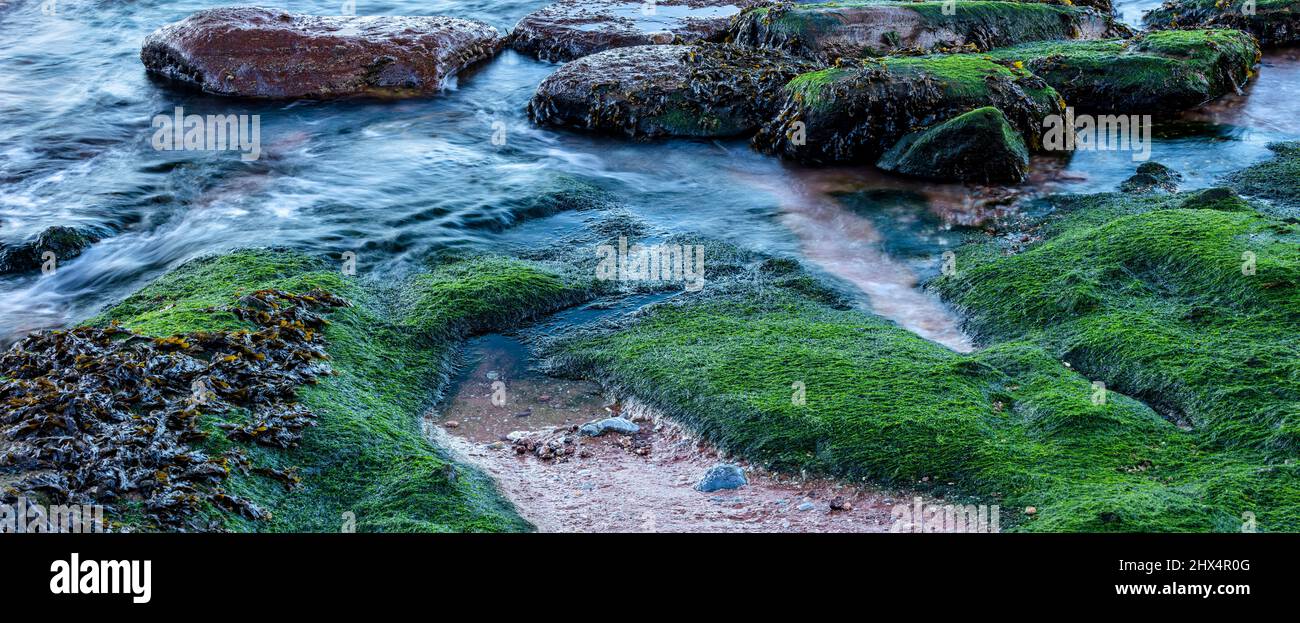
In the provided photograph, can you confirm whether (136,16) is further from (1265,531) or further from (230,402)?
(1265,531)

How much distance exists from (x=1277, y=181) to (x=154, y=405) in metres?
11.4

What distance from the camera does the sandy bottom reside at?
6.66 m

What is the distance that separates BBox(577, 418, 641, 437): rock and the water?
2881 millimetres

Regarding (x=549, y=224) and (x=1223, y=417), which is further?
(x=549, y=224)

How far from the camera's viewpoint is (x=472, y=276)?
1012cm

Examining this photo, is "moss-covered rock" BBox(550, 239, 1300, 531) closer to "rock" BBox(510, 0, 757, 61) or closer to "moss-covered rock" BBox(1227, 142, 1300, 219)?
"moss-covered rock" BBox(1227, 142, 1300, 219)

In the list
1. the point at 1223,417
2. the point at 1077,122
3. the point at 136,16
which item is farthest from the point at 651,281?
the point at 136,16

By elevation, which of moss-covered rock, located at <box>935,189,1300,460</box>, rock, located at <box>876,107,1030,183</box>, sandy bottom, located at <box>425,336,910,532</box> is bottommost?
sandy bottom, located at <box>425,336,910,532</box>

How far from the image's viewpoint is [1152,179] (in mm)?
12102

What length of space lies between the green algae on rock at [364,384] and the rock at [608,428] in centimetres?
97

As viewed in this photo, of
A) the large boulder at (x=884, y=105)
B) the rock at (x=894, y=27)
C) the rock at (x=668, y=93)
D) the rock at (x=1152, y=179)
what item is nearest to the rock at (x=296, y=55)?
the rock at (x=668, y=93)

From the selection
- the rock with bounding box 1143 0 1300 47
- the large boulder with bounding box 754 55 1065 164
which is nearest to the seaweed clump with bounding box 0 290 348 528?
the large boulder with bounding box 754 55 1065 164

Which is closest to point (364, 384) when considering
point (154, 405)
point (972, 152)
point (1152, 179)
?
point (154, 405)

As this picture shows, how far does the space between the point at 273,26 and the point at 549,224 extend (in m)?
7.50
